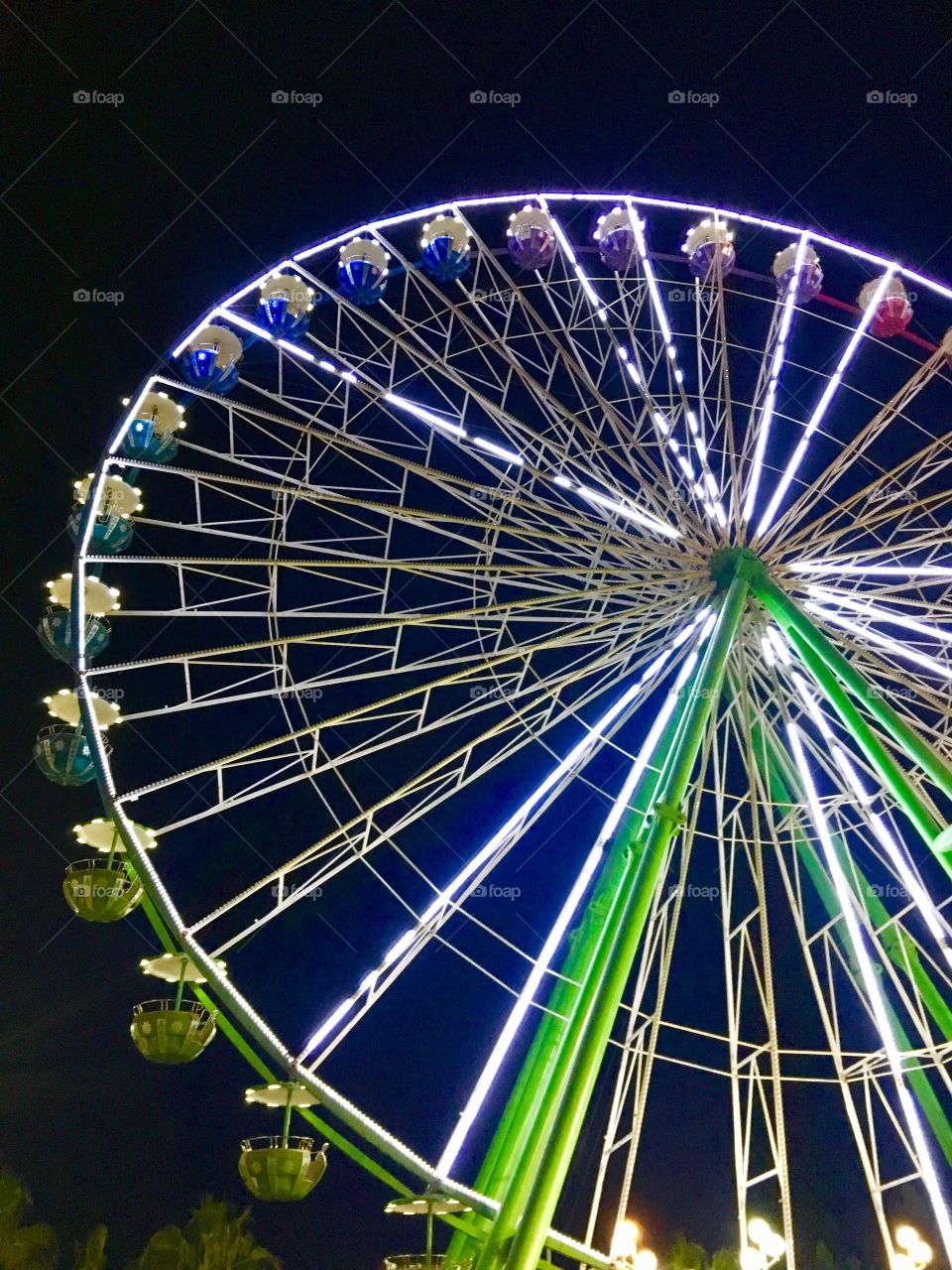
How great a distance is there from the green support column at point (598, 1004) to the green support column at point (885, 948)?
6.67 feet

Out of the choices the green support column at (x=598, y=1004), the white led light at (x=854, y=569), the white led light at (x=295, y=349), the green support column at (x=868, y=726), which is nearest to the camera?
the green support column at (x=598, y=1004)

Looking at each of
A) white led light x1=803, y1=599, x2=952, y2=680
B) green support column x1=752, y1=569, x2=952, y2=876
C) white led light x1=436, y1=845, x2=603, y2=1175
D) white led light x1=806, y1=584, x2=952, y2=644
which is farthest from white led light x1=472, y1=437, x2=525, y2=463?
white led light x1=436, y1=845, x2=603, y2=1175

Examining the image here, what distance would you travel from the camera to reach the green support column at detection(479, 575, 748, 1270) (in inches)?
342

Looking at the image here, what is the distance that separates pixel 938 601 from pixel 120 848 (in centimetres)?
917

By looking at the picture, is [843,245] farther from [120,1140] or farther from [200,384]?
[120,1140]

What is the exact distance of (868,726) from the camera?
1084 cm

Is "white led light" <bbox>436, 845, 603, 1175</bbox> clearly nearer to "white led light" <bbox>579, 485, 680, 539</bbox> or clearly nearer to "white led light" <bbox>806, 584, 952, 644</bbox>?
"white led light" <bbox>579, 485, 680, 539</bbox>

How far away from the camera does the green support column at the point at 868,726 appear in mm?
10062

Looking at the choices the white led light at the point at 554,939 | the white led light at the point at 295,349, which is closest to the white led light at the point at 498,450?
the white led light at the point at 295,349

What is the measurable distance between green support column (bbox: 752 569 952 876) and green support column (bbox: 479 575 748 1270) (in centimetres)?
56

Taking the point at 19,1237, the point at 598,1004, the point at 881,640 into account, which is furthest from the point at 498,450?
the point at 19,1237

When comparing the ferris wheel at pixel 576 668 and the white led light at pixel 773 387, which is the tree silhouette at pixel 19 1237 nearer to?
the ferris wheel at pixel 576 668

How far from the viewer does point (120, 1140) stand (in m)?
29.1

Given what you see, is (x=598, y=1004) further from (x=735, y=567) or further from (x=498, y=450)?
(x=498, y=450)
